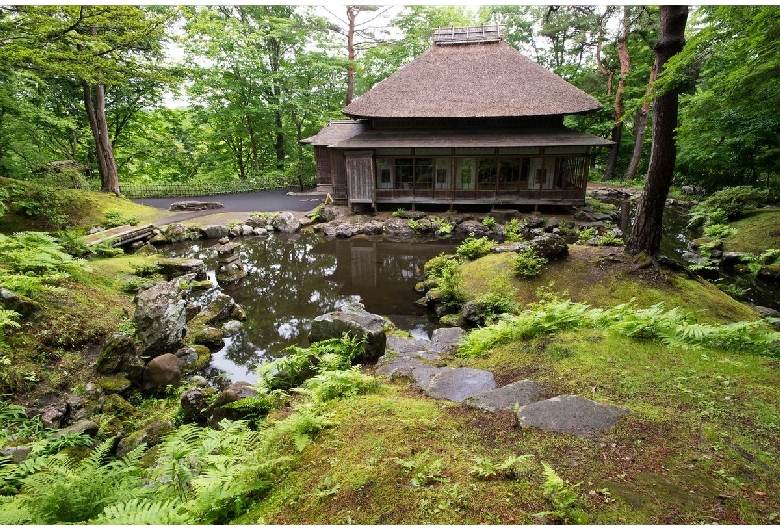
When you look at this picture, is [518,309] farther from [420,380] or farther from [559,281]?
[420,380]

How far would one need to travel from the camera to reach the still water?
335 inches

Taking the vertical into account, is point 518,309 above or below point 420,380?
below

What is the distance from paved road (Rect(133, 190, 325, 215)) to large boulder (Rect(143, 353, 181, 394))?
15.8 meters

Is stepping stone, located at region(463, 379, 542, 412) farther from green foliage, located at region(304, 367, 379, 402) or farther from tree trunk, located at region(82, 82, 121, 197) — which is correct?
tree trunk, located at region(82, 82, 121, 197)

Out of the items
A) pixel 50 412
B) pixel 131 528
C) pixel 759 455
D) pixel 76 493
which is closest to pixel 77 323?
pixel 50 412

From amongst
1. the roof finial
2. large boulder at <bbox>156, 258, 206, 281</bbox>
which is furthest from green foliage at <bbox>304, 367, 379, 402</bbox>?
the roof finial

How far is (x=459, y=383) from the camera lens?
4500 millimetres

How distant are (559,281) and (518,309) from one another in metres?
1.54

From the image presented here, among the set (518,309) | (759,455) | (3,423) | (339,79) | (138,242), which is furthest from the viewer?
(339,79)

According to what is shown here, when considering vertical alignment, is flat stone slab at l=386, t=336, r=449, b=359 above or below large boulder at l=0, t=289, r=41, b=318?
below

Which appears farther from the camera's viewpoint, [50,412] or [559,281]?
[559,281]

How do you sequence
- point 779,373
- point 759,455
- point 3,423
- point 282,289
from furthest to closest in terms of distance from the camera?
point 282,289, point 3,423, point 779,373, point 759,455

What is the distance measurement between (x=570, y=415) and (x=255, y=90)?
99.5 feet

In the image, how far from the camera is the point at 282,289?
38.5 feet
